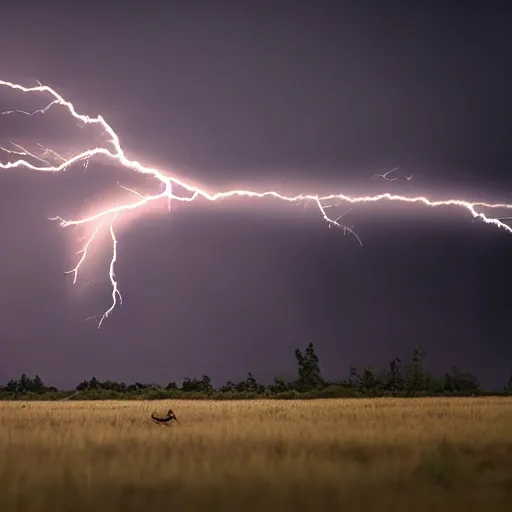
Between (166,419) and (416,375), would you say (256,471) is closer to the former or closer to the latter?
(166,419)

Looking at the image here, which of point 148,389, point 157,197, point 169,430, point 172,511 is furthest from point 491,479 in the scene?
point 148,389

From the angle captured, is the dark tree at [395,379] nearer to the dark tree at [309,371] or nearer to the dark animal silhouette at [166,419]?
the dark tree at [309,371]

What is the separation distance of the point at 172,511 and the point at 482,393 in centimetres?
3506

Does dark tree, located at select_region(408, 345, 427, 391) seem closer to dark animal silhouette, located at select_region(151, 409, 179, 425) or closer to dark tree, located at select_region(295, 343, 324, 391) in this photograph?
dark tree, located at select_region(295, 343, 324, 391)

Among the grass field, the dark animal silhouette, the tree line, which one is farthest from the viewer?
the tree line

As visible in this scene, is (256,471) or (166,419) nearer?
(256,471)

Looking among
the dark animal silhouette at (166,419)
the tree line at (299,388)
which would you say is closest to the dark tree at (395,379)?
the tree line at (299,388)

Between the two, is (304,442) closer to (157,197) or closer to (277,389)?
(157,197)

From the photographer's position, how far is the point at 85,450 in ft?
26.6

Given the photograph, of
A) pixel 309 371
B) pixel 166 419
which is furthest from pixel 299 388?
pixel 166 419

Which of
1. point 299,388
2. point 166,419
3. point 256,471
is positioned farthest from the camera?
point 299,388

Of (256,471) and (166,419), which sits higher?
(166,419)

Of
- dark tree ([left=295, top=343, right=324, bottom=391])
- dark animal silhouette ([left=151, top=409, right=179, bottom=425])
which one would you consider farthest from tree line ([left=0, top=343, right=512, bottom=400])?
dark animal silhouette ([left=151, top=409, right=179, bottom=425])

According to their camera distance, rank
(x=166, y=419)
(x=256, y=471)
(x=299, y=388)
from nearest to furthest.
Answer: (x=256, y=471) < (x=166, y=419) < (x=299, y=388)
